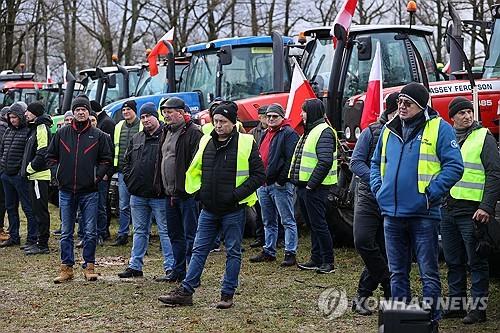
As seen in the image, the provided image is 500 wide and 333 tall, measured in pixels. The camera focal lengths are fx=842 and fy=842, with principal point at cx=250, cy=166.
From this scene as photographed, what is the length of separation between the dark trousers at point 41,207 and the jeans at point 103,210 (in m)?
0.75

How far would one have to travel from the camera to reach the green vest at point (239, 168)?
7711 mm

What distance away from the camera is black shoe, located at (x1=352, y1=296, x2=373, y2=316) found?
7.44m

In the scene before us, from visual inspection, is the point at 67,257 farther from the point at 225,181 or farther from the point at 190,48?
the point at 190,48

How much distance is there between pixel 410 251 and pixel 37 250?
633 centimetres

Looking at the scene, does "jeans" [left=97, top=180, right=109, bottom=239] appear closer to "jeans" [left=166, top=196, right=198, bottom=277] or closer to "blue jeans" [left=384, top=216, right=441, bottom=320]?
"jeans" [left=166, top=196, right=198, bottom=277]

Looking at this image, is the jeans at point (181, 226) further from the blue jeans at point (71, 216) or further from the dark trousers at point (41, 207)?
the dark trousers at point (41, 207)

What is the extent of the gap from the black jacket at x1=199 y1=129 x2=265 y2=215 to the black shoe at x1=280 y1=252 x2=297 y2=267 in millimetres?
2386

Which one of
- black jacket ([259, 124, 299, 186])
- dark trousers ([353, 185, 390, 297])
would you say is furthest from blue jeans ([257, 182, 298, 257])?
dark trousers ([353, 185, 390, 297])

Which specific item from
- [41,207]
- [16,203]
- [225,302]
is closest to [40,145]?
[41,207]

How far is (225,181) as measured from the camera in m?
7.65

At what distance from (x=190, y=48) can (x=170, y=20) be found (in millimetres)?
24949

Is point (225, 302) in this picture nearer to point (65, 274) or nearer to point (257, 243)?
point (65, 274)

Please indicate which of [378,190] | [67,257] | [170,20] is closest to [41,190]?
[67,257]

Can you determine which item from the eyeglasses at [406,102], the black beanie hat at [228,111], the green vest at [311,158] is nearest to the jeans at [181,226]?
the black beanie hat at [228,111]
